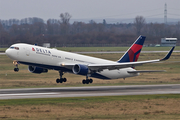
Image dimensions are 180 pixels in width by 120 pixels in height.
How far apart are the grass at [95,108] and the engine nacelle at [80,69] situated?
883cm

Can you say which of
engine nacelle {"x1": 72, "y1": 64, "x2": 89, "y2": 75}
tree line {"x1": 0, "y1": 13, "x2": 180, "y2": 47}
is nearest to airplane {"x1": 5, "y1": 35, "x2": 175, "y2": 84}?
engine nacelle {"x1": 72, "y1": 64, "x2": 89, "y2": 75}

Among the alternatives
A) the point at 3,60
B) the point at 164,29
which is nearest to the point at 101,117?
the point at 3,60

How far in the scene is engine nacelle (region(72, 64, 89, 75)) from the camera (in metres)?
47.4

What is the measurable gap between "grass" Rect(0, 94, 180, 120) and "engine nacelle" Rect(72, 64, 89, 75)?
883cm

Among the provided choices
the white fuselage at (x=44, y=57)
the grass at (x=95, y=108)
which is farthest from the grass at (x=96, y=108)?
the white fuselage at (x=44, y=57)

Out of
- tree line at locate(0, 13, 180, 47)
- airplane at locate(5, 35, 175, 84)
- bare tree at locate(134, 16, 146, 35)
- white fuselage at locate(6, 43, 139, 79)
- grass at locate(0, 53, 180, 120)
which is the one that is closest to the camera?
grass at locate(0, 53, 180, 120)

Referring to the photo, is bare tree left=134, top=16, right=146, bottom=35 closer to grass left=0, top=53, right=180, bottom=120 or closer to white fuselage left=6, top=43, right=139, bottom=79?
white fuselage left=6, top=43, right=139, bottom=79

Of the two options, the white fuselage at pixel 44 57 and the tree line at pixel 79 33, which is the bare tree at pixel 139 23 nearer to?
the tree line at pixel 79 33

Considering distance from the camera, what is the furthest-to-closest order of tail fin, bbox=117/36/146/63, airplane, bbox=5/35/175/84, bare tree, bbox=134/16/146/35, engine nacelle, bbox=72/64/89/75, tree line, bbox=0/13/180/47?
bare tree, bbox=134/16/146/35
tree line, bbox=0/13/180/47
tail fin, bbox=117/36/146/63
engine nacelle, bbox=72/64/89/75
airplane, bbox=5/35/175/84

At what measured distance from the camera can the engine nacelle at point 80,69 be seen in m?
47.4

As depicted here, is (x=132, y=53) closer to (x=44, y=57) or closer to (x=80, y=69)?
(x=80, y=69)

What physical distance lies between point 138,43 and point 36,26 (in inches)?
4119

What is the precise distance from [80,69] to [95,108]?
15.0 m

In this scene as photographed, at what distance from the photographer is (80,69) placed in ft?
155
